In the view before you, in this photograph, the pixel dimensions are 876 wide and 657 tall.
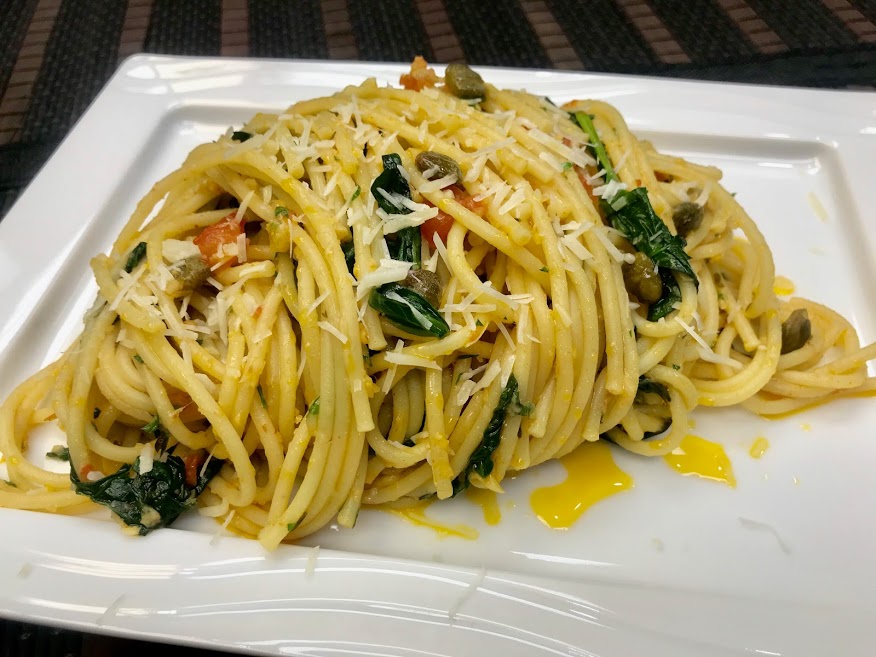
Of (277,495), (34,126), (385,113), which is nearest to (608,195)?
(385,113)

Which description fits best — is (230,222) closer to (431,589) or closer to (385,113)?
(385,113)

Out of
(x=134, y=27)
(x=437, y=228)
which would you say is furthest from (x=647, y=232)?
(x=134, y=27)

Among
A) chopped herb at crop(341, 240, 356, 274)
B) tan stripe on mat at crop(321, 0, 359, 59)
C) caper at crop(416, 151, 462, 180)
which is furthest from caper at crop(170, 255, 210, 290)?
tan stripe on mat at crop(321, 0, 359, 59)

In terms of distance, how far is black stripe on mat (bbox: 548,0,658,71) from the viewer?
4555 mm

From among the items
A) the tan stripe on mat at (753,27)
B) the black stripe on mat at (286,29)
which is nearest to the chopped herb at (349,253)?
the black stripe on mat at (286,29)

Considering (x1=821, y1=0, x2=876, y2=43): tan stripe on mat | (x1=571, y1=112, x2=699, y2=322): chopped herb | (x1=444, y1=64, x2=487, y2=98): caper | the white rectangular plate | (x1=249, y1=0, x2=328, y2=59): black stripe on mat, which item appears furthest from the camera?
(x1=249, y1=0, x2=328, y2=59): black stripe on mat

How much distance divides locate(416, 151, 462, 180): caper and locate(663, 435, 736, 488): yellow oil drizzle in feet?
4.20

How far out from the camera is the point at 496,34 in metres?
4.77

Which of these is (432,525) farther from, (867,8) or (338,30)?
(867,8)

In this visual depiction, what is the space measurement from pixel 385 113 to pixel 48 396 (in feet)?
5.35

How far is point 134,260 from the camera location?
2.20 meters

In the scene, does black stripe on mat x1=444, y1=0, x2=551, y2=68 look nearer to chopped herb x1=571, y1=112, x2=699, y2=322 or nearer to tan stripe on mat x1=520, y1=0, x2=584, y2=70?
tan stripe on mat x1=520, y1=0, x2=584, y2=70

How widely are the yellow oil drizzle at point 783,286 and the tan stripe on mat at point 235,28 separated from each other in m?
3.86

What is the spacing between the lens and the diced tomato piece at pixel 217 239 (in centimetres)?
214
